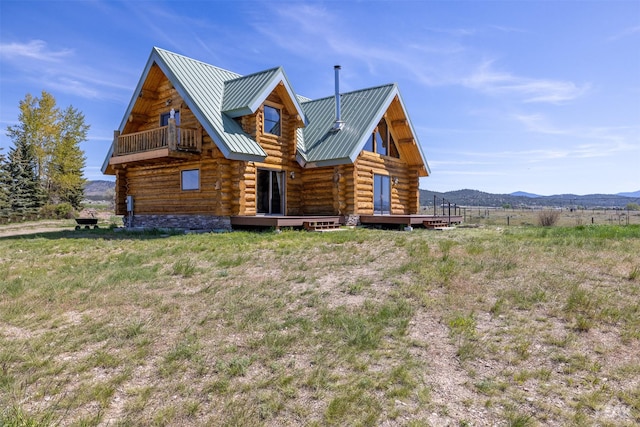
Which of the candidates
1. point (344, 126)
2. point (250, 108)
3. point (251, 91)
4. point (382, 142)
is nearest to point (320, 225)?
point (250, 108)

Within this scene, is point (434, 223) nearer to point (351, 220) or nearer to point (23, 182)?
point (351, 220)

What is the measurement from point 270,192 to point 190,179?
143 inches

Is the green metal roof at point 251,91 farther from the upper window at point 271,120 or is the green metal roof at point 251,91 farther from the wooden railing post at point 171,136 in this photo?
the wooden railing post at point 171,136

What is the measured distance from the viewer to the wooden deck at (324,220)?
49.8 ft

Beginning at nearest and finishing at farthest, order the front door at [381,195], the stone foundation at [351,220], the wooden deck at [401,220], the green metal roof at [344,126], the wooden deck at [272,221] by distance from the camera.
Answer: the wooden deck at [272,221] → the wooden deck at [401,220] → the green metal roof at [344,126] → the stone foundation at [351,220] → the front door at [381,195]

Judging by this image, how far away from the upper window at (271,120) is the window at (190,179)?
3.71 m

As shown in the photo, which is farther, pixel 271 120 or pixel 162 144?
pixel 271 120

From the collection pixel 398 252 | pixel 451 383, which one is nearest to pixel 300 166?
pixel 398 252

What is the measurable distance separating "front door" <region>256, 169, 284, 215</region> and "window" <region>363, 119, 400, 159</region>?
483cm

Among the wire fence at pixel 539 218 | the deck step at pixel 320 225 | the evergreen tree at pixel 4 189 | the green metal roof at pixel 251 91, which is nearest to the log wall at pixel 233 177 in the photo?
the green metal roof at pixel 251 91

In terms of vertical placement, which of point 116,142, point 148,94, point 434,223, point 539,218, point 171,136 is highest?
point 148,94

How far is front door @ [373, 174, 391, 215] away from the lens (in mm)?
20703

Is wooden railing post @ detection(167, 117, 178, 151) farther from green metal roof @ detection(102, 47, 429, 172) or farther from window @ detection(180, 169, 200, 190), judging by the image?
window @ detection(180, 169, 200, 190)

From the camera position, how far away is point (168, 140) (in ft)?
52.2
